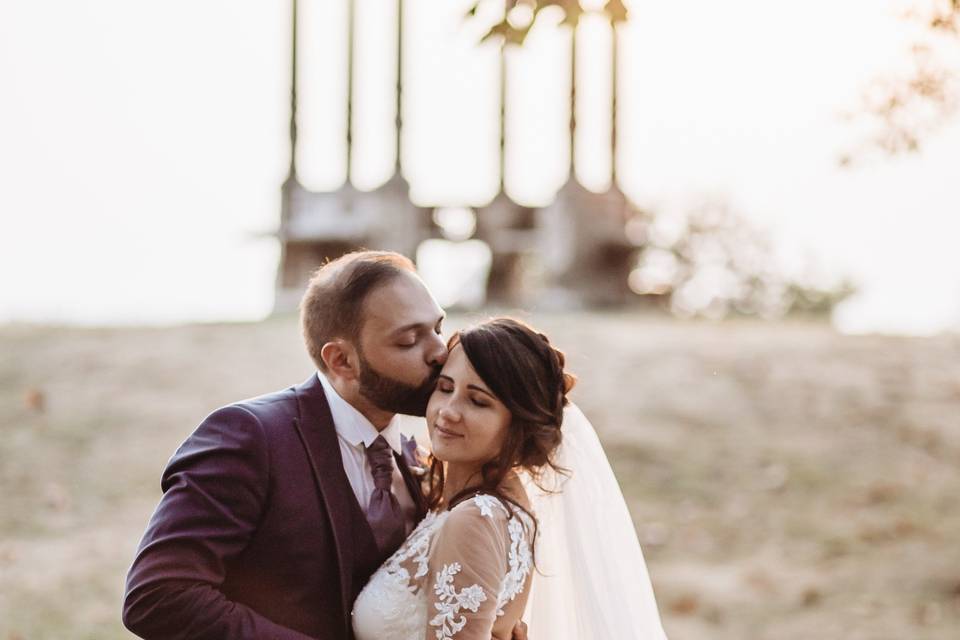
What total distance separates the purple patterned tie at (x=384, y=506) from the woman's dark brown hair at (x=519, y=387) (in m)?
0.19

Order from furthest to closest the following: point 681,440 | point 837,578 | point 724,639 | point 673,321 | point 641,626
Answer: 1. point 673,321
2. point 681,440
3. point 837,578
4. point 724,639
5. point 641,626

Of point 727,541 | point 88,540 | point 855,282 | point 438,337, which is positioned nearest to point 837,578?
point 727,541

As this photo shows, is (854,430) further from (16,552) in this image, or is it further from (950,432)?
(16,552)

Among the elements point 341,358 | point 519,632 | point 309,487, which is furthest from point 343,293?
point 519,632

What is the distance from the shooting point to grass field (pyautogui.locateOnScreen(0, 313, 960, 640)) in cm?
881

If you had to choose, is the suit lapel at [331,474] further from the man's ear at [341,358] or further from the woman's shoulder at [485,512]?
the woman's shoulder at [485,512]

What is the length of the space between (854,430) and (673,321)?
3.43 m

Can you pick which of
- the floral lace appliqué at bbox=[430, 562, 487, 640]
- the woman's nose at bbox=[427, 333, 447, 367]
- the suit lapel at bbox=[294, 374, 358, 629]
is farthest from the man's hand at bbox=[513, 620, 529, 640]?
the woman's nose at bbox=[427, 333, 447, 367]

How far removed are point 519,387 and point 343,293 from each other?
58 centimetres

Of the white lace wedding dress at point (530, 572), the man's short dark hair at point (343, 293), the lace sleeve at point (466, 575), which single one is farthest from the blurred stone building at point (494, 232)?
the lace sleeve at point (466, 575)

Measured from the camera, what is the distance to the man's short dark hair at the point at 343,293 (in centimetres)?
396

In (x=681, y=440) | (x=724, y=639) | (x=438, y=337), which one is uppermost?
(x=438, y=337)

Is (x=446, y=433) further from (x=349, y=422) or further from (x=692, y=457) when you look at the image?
(x=692, y=457)

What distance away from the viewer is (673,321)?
14203 mm
